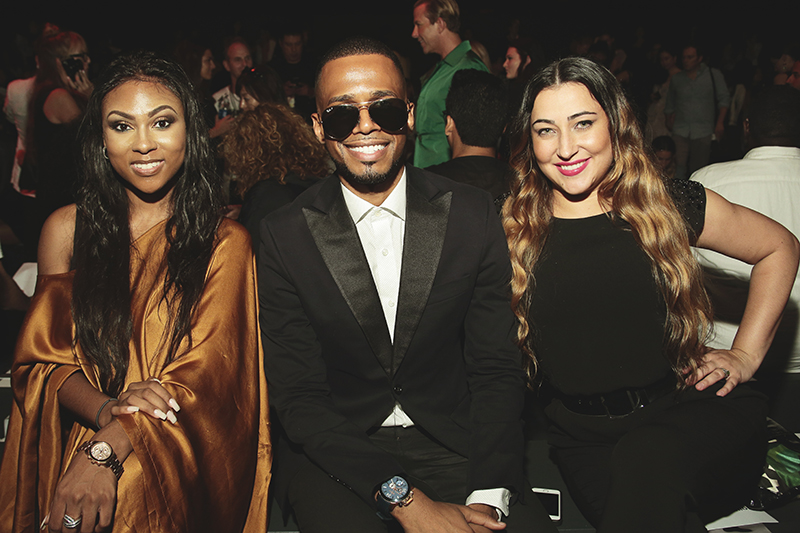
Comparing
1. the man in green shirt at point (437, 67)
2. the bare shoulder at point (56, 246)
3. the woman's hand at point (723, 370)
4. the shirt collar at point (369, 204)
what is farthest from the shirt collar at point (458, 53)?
the bare shoulder at point (56, 246)

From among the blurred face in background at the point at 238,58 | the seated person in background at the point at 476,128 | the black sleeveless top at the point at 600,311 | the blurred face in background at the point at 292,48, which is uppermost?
the blurred face in background at the point at 292,48

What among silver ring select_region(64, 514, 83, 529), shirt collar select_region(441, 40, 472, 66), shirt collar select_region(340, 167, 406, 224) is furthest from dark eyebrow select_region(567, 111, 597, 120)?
shirt collar select_region(441, 40, 472, 66)

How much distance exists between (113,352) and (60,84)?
7.78ft

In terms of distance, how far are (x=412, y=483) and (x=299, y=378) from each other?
0.48 meters

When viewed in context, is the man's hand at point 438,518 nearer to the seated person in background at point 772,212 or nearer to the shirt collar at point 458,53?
the seated person in background at point 772,212

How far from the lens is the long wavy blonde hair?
1899 mm

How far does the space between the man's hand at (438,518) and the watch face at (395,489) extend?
0.03 m

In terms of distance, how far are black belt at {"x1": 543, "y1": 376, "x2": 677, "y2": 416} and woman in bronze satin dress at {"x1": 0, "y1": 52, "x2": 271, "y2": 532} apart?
106 centimetres

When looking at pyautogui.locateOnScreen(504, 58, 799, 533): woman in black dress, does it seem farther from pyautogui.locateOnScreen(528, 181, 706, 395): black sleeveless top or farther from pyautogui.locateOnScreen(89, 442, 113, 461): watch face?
Result: pyautogui.locateOnScreen(89, 442, 113, 461): watch face

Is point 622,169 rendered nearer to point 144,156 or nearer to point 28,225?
point 144,156

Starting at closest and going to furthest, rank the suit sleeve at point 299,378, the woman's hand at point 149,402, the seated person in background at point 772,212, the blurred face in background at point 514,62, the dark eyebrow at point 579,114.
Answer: the woman's hand at point 149,402, the suit sleeve at point 299,378, the dark eyebrow at point 579,114, the seated person in background at point 772,212, the blurred face in background at point 514,62

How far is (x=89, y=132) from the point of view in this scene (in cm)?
195

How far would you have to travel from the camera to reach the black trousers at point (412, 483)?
5.60 ft

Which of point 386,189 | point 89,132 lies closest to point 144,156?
point 89,132
